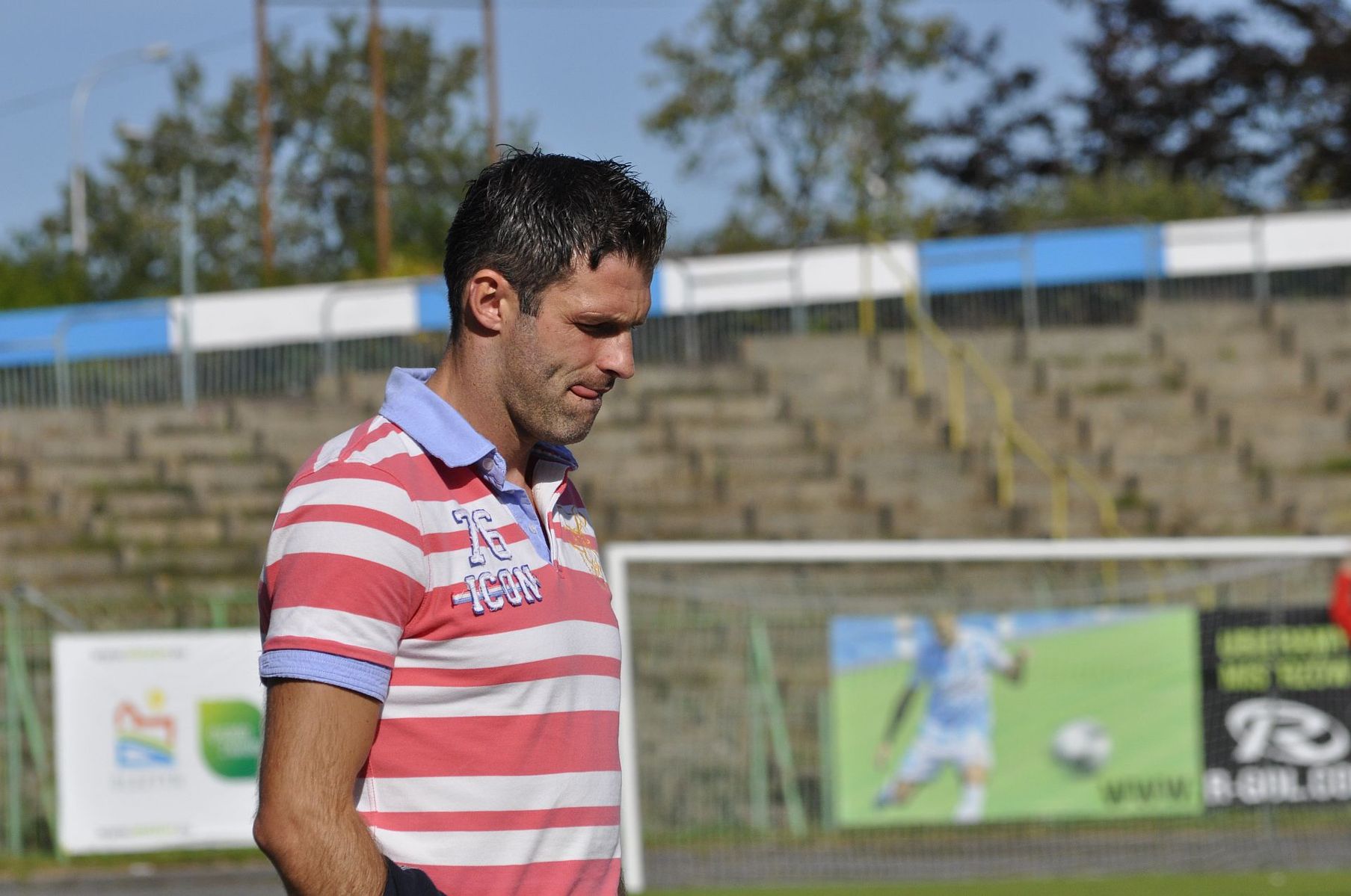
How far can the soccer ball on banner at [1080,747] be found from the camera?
1158 centimetres

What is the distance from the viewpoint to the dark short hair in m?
2.27

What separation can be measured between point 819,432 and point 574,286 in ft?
52.6

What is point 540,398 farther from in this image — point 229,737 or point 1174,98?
point 1174,98

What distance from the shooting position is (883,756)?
1154 centimetres

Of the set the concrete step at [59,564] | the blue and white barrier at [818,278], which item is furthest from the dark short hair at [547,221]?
the blue and white barrier at [818,278]

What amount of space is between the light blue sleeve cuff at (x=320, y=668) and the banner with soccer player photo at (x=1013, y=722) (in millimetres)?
9777

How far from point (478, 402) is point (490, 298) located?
0.15 meters

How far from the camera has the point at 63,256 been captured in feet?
121

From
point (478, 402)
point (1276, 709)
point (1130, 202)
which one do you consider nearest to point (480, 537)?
point (478, 402)

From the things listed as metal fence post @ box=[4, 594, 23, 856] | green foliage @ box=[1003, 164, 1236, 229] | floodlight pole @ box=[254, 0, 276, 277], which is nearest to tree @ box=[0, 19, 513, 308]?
floodlight pole @ box=[254, 0, 276, 277]

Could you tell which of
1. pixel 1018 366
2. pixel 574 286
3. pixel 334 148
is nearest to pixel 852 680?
pixel 1018 366

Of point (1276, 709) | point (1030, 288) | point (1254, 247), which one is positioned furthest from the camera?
point (1254, 247)

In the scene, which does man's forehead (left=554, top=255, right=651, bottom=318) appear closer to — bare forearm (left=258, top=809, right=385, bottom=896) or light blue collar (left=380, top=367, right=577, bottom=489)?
light blue collar (left=380, top=367, right=577, bottom=489)

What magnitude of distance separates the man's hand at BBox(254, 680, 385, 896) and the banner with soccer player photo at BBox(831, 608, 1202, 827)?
32.0ft
